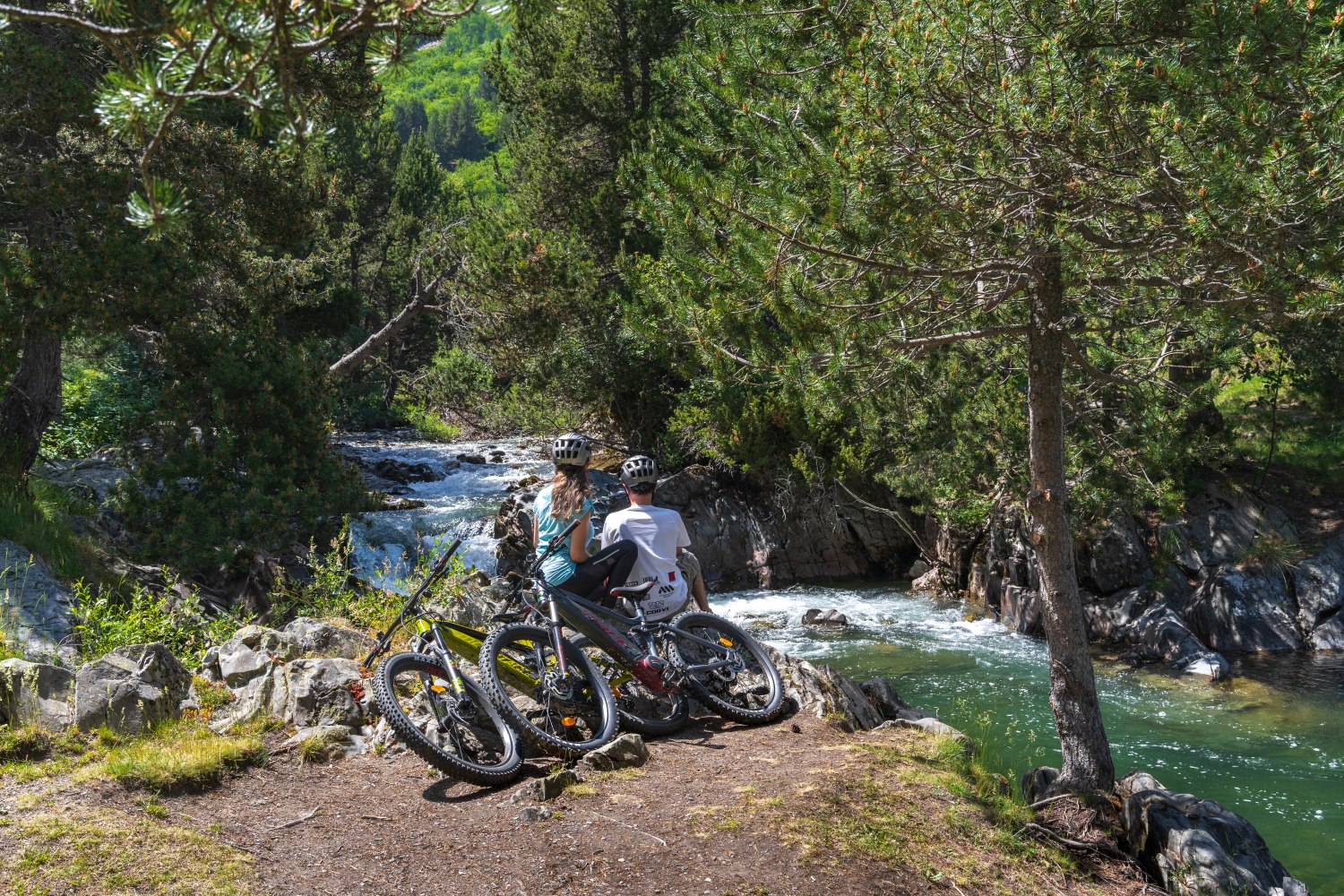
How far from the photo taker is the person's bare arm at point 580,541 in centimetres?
631

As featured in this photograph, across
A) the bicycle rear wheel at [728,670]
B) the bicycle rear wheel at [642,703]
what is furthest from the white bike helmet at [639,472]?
the bicycle rear wheel at [642,703]

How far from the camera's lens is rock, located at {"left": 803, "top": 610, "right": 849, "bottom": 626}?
52.1 ft

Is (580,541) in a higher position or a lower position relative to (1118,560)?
higher

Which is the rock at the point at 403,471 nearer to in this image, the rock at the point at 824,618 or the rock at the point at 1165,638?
the rock at the point at 824,618

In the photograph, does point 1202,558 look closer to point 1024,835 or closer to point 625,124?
point 1024,835

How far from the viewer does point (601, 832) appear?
15.9ft

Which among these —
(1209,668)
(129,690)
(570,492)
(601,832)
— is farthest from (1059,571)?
(1209,668)

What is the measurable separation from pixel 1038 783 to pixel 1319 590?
9.82 meters

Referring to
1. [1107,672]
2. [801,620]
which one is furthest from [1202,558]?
[801,620]

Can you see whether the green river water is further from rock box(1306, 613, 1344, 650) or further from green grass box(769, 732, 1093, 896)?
green grass box(769, 732, 1093, 896)

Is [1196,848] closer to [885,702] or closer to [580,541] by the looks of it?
[885,702]

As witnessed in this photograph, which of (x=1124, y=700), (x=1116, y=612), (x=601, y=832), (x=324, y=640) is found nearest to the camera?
(x=601, y=832)

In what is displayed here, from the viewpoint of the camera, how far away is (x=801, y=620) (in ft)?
52.8

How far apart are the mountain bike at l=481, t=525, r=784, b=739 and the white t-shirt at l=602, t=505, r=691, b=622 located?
0.11 metres
